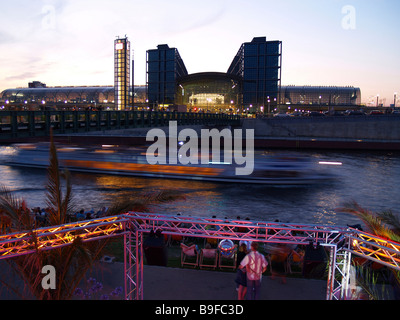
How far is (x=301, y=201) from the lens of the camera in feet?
87.6

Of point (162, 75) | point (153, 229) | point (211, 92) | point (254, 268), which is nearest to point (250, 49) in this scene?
point (211, 92)

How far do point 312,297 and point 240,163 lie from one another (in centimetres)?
3126

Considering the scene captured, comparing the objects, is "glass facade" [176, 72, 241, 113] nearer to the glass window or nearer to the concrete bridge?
the glass window

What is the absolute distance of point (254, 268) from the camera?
7824 millimetres

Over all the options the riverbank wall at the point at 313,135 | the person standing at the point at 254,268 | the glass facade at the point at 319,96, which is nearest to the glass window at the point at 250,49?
the riverbank wall at the point at 313,135

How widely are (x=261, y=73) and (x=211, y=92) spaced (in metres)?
21.6

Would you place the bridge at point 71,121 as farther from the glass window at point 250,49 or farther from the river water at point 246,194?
the glass window at point 250,49

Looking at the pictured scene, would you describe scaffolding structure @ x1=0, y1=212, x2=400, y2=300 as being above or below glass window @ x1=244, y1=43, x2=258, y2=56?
below

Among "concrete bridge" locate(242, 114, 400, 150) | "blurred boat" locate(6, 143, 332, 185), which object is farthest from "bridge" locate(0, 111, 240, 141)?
"concrete bridge" locate(242, 114, 400, 150)

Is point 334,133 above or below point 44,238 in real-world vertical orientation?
above

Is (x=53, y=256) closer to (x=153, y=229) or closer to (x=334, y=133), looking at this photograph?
(x=153, y=229)

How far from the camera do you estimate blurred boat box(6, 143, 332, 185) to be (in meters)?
34.8

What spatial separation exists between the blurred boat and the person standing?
2620 centimetres

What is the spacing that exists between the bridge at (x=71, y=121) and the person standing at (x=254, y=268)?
5292mm
